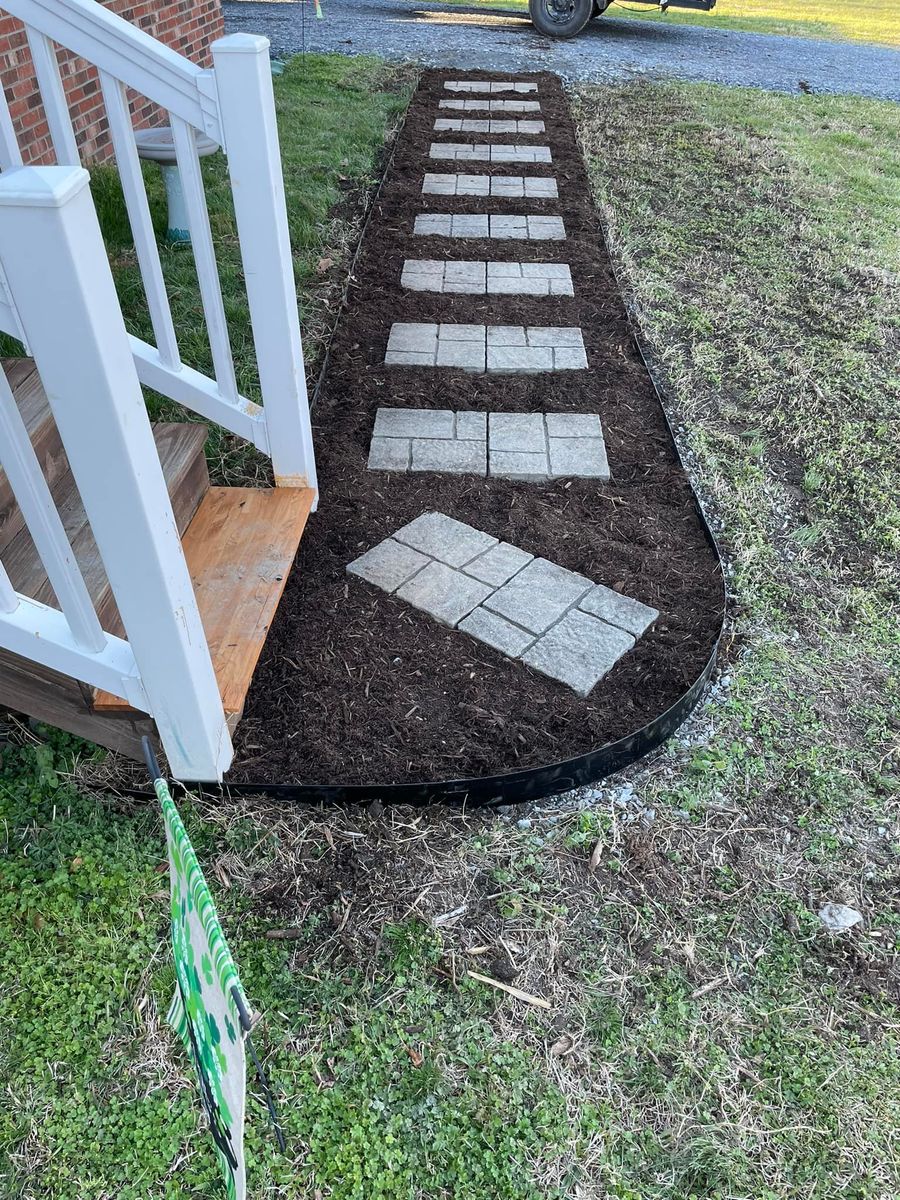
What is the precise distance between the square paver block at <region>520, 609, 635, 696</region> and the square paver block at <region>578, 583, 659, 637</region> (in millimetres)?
31

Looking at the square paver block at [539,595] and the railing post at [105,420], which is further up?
the railing post at [105,420]

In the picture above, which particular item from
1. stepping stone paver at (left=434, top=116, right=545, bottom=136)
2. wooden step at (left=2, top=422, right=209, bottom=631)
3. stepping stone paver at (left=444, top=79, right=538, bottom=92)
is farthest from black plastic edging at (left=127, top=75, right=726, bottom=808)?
stepping stone paver at (left=444, top=79, right=538, bottom=92)

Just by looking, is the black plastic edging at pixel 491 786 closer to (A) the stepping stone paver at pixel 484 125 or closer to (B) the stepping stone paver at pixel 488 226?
(B) the stepping stone paver at pixel 488 226

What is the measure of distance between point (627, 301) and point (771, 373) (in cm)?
98

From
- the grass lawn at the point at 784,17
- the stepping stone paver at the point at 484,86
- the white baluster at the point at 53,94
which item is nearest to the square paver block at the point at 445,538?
the white baluster at the point at 53,94

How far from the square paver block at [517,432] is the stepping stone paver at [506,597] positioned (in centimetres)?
60

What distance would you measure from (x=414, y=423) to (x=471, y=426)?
0.25 meters

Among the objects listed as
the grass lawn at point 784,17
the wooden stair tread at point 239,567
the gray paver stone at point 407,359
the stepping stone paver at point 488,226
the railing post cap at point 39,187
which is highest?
the railing post cap at point 39,187

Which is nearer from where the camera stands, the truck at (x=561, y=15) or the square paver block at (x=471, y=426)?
the square paver block at (x=471, y=426)

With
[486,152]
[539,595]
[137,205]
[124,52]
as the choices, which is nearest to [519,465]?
[539,595]

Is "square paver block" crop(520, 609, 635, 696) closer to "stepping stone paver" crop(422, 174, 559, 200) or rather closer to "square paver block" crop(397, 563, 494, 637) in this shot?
"square paver block" crop(397, 563, 494, 637)

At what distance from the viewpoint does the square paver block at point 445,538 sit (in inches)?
116

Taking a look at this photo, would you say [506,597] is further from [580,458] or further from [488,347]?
[488,347]

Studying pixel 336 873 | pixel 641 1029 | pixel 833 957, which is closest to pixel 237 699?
pixel 336 873
